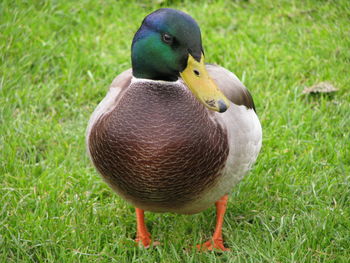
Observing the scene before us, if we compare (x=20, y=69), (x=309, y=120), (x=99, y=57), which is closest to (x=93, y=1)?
(x=99, y=57)

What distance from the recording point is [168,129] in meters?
2.55

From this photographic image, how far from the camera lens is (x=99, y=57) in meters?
4.69

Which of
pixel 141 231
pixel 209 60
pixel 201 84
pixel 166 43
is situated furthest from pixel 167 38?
pixel 209 60

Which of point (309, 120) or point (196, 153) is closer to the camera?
point (196, 153)

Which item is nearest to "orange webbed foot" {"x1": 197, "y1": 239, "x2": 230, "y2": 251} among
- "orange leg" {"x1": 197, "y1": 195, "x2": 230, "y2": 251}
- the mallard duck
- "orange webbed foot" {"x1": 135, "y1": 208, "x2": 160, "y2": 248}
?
"orange leg" {"x1": 197, "y1": 195, "x2": 230, "y2": 251}

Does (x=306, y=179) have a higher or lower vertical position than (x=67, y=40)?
lower

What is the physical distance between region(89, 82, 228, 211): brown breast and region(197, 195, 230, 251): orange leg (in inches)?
18.4

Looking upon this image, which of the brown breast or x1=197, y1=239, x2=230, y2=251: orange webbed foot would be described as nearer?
the brown breast

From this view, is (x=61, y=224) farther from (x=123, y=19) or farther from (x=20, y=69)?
(x=123, y=19)

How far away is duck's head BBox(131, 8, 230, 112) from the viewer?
8.07 ft

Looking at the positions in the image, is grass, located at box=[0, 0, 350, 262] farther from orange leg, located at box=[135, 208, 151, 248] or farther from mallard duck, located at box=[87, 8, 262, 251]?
mallard duck, located at box=[87, 8, 262, 251]

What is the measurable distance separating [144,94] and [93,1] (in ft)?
9.41

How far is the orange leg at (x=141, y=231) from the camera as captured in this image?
309 centimetres

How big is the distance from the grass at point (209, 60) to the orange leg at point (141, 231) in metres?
0.07
